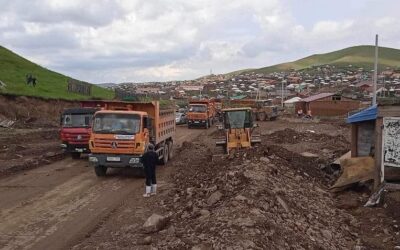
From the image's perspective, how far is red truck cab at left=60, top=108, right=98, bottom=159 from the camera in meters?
24.0

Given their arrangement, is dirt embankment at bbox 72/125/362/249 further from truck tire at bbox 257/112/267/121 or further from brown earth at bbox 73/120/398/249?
truck tire at bbox 257/112/267/121

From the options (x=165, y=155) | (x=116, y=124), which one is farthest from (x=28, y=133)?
(x=116, y=124)

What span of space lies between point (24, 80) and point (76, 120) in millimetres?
31139

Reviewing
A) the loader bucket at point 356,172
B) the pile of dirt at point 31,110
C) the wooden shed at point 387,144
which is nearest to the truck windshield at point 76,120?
the loader bucket at point 356,172

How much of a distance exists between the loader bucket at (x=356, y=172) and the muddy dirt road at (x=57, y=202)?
20.1 ft

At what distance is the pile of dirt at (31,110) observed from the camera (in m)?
41.0

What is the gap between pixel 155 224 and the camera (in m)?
11.0

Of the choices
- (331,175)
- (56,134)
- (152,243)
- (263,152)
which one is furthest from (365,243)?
(56,134)

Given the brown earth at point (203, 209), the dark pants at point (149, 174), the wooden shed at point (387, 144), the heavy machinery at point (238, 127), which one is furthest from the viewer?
the heavy machinery at point (238, 127)

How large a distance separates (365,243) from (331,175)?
7.93 m

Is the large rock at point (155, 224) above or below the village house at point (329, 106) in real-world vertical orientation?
below

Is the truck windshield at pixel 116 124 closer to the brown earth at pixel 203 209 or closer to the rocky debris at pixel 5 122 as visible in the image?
the brown earth at pixel 203 209

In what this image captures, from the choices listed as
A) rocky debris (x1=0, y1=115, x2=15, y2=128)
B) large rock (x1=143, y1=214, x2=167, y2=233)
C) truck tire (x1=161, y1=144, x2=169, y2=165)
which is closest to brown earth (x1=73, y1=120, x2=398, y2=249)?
large rock (x1=143, y1=214, x2=167, y2=233)

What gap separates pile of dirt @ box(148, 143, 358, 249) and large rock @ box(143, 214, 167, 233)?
0.18m
